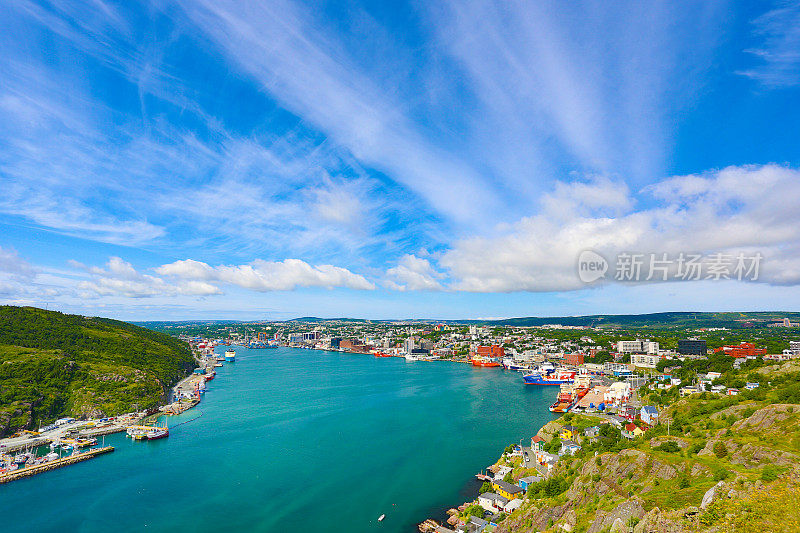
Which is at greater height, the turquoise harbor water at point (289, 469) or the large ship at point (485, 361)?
the turquoise harbor water at point (289, 469)

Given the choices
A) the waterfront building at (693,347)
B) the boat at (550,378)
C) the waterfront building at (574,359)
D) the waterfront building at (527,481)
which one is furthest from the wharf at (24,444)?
the waterfront building at (693,347)

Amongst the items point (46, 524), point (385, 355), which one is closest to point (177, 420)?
point (46, 524)

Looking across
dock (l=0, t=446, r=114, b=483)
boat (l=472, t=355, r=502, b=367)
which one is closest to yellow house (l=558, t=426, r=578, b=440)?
dock (l=0, t=446, r=114, b=483)

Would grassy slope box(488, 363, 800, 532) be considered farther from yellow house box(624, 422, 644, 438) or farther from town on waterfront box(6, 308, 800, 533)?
yellow house box(624, 422, 644, 438)

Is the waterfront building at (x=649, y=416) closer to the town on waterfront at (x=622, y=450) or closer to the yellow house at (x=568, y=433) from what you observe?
the town on waterfront at (x=622, y=450)

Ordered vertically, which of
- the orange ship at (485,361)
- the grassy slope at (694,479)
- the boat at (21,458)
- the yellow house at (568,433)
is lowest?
the orange ship at (485,361)

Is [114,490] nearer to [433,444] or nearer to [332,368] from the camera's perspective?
[433,444]
